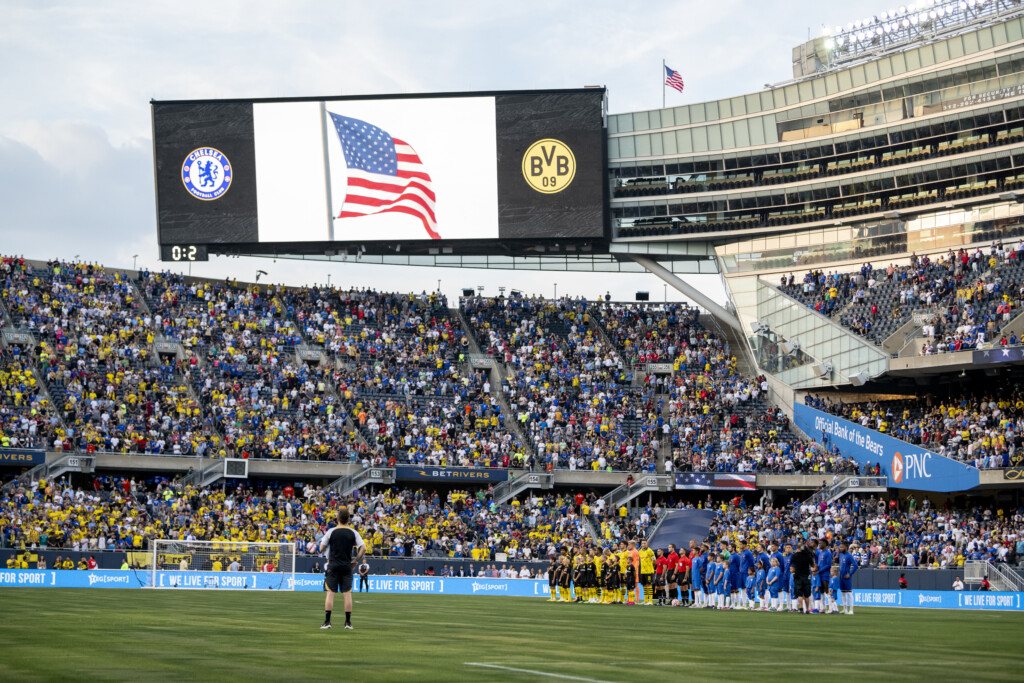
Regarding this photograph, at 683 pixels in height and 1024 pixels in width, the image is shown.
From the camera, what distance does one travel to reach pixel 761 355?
63.3m

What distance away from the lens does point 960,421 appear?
51062mm

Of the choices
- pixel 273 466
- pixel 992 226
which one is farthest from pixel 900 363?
pixel 273 466

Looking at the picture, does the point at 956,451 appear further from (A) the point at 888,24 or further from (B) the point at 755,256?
(A) the point at 888,24

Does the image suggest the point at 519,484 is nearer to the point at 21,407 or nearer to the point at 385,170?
the point at 385,170

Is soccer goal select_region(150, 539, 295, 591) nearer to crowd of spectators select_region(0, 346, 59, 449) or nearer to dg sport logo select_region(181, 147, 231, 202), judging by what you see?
crowd of spectators select_region(0, 346, 59, 449)

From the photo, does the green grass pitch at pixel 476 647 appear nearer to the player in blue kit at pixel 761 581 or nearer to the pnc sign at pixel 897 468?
the player in blue kit at pixel 761 581

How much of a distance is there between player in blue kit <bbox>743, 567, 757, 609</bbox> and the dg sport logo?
138ft

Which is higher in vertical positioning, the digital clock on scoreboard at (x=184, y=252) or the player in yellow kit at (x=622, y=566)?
the digital clock on scoreboard at (x=184, y=252)

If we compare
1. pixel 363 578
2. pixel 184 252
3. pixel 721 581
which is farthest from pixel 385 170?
pixel 721 581

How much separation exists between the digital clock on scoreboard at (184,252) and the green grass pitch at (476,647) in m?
42.2

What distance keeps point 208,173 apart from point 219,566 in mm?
28326

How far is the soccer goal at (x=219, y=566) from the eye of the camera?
40375 millimetres

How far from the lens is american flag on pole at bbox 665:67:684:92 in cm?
6556

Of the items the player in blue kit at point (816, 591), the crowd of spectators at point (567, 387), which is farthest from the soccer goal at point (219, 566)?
the player in blue kit at point (816, 591)
